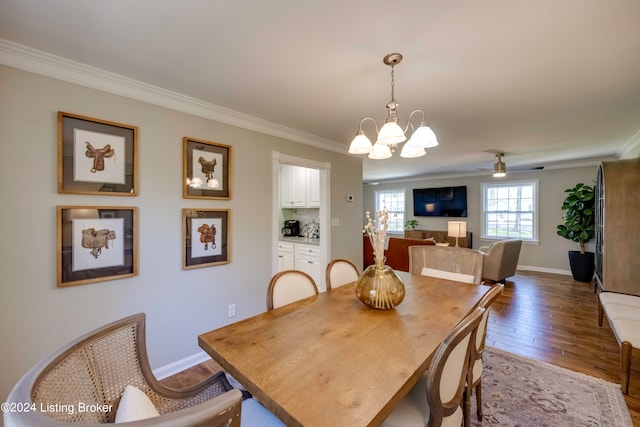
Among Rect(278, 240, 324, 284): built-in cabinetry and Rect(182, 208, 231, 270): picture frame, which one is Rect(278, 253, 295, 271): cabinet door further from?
Rect(182, 208, 231, 270): picture frame

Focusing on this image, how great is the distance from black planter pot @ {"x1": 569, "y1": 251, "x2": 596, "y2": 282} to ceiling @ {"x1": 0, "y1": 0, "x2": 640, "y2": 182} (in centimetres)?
322

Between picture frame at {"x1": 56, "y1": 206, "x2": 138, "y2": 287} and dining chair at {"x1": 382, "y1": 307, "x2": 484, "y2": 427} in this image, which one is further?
picture frame at {"x1": 56, "y1": 206, "x2": 138, "y2": 287}

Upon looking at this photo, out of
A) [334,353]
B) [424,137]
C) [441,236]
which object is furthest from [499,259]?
[334,353]

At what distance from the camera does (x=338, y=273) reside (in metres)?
2.29

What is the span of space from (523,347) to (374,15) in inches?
124

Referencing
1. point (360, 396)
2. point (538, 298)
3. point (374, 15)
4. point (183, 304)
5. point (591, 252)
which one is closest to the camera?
point (360, 396)

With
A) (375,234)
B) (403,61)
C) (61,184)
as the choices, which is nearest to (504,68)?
(403,61)

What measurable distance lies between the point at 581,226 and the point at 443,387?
229 inches

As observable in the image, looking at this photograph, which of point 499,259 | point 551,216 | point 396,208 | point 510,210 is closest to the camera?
point 499,259

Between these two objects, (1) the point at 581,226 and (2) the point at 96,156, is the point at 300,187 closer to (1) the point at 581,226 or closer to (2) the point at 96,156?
(2) the point at 96,156

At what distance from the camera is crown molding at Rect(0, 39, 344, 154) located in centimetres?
160

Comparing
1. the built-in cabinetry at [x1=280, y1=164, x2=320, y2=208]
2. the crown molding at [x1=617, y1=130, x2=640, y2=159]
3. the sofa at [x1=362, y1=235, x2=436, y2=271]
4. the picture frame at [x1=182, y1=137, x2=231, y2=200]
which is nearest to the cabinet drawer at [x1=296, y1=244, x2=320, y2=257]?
the built-in cabinetry at [x1=280, y1=164, x2=320, y2=208]

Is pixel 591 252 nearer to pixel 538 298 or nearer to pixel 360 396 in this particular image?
pixel 538 298

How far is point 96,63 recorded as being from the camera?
1760mm
